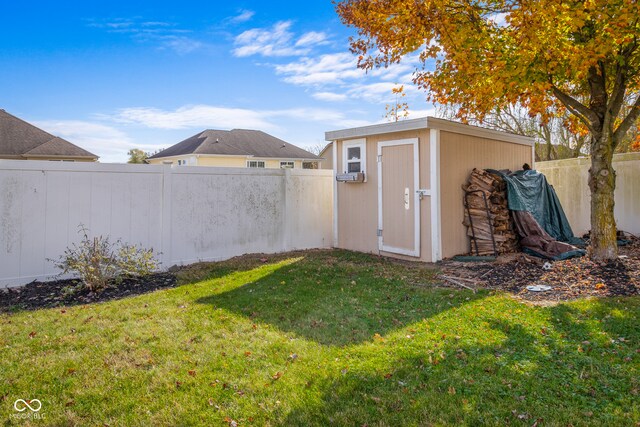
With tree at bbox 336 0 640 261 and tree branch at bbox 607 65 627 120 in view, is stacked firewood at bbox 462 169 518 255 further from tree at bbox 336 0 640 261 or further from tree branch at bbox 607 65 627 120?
tree branch at bbox 607 65 627 120

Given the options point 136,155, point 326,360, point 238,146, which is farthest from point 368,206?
point 136,155

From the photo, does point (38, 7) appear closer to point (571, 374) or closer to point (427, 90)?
point (427, 90)

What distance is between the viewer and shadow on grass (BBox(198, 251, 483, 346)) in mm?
4109

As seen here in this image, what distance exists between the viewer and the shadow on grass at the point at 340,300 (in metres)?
4.11

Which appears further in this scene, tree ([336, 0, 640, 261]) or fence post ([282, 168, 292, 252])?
fence post ([282, 168, 292, 252])

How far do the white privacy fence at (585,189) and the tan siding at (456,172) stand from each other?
3.01 metres

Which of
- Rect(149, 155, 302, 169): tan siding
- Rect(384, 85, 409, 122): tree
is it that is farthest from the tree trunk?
Rect(149, 155, 302, 169): tan siding

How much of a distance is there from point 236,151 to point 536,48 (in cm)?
1811

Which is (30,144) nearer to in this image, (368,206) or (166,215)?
(166,215)

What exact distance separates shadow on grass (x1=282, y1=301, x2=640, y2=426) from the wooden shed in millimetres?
3638

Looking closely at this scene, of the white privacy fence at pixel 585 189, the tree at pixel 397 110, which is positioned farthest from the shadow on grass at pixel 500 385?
the tree at pixel 397 110

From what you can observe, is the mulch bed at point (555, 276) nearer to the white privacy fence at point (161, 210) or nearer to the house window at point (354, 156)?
the house window at point (354, 156)

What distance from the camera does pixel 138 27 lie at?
31.2 feet

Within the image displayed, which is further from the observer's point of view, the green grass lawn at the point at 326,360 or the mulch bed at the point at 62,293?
the mulch bed at the point at 62,293
